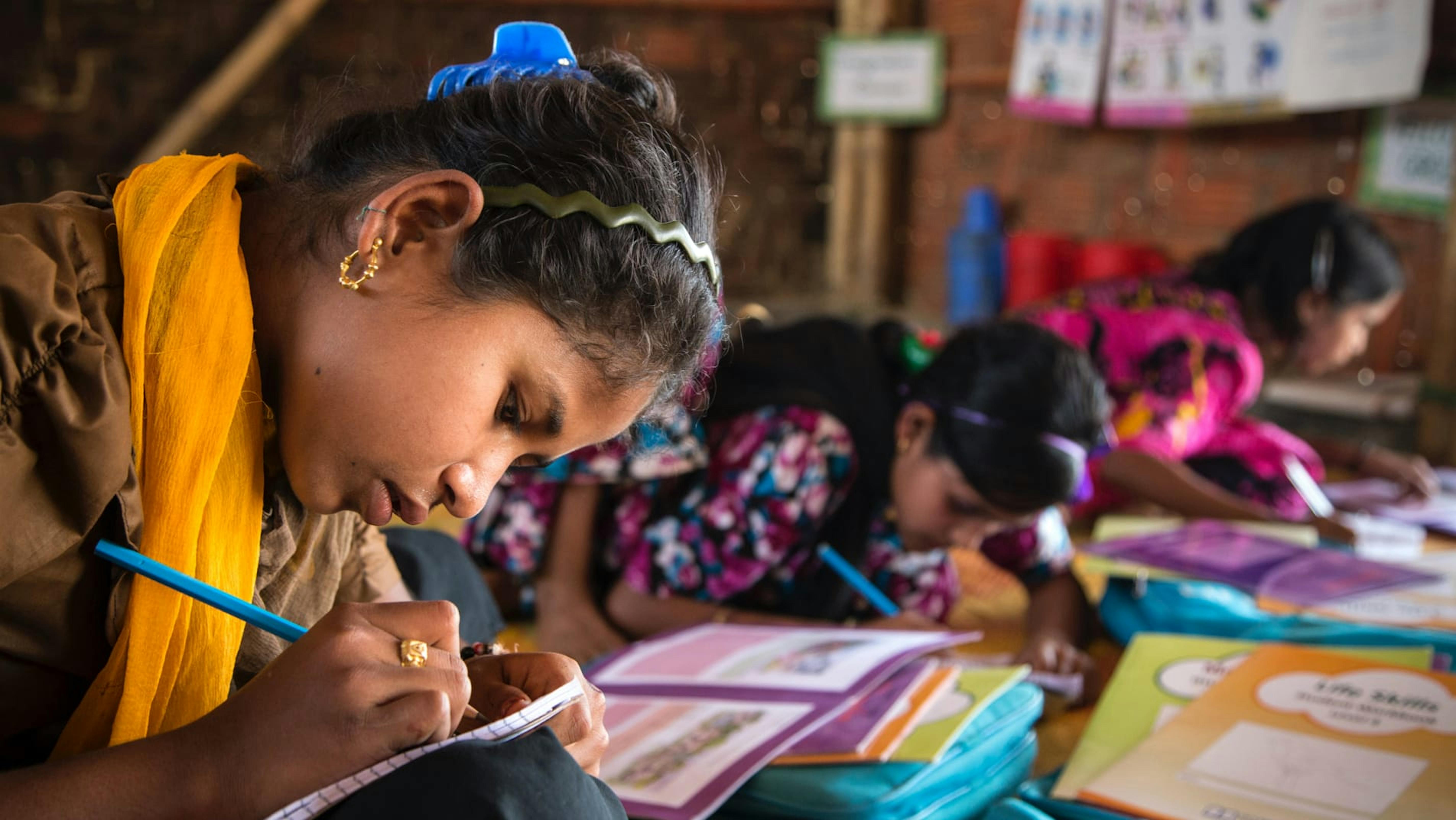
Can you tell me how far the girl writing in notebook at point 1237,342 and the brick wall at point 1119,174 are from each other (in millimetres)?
428

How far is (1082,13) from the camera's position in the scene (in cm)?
340

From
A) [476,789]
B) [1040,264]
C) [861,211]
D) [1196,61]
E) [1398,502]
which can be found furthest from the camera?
[861,211]

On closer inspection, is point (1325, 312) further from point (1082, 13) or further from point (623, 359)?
point (623, 359)

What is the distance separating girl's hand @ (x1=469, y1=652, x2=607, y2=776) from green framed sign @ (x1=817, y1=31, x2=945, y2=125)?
145 inches

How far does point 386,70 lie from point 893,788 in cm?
356

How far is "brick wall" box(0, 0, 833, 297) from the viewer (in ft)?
12.8

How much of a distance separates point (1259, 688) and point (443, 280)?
85 centimetres

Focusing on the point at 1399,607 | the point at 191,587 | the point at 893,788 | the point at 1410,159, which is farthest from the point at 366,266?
the point at 1410,159

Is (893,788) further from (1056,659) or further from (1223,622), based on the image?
(1223,622)

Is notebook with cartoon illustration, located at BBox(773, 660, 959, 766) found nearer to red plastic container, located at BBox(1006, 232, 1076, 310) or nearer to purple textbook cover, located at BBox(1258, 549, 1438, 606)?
purple textbook cover, located at BBox(1258, 549, 1438, 606)

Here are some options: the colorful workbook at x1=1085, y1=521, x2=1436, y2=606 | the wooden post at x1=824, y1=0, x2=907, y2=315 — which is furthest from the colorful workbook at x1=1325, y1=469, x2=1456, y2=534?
the wooden post at x1=824, y1=0, x2=907, y2=315

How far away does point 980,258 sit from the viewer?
384cm

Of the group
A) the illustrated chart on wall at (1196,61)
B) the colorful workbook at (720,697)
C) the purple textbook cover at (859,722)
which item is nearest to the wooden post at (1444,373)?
the illustrated chart on wall at (1196,61)

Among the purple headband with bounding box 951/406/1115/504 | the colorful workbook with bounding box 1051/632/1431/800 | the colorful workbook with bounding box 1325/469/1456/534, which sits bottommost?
the colorful workbook with bounding box 1325/469/1456/534
